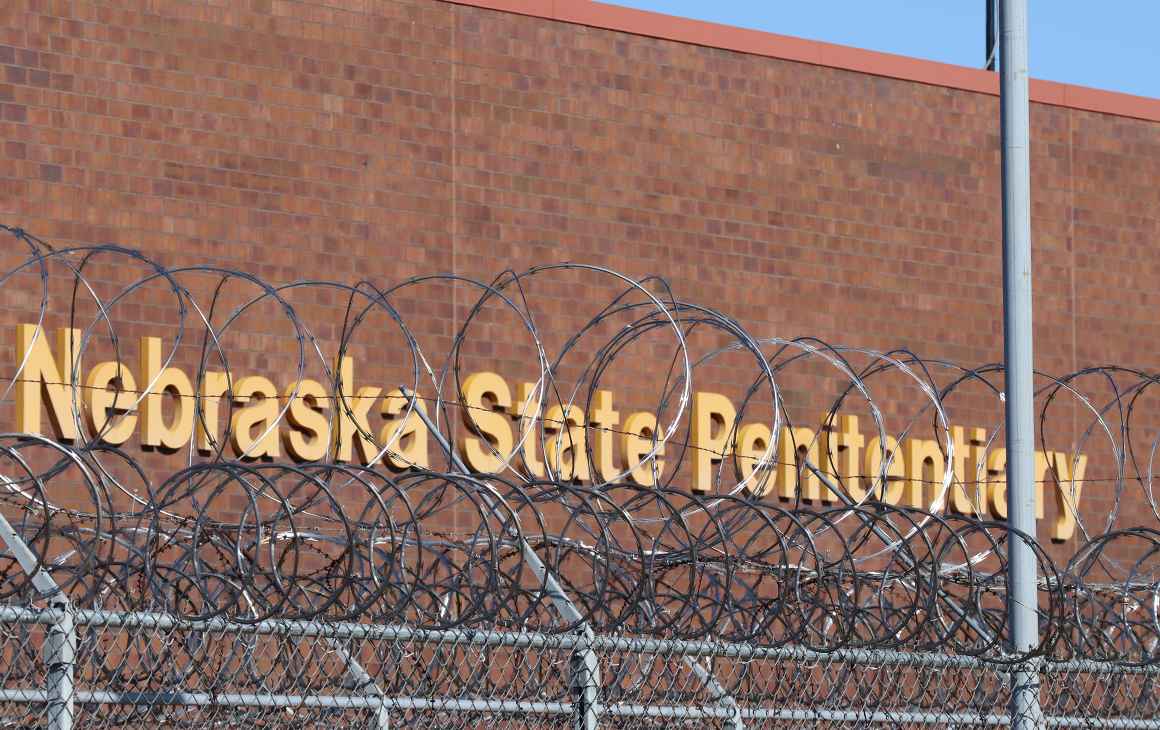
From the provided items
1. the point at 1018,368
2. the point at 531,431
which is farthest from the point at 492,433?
the point at 1018,368

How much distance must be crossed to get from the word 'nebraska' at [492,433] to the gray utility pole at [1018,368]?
295 centimetres

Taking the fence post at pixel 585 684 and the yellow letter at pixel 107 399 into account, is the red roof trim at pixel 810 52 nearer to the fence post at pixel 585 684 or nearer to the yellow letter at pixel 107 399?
the yellow letter at pixel 107 399

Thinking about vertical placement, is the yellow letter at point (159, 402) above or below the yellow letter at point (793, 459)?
above

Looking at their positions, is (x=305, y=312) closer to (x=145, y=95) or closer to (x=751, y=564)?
(x=145, y=95)

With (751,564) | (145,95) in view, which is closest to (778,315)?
(145,95)

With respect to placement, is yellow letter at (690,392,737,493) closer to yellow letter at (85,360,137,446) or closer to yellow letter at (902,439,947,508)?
yellow letter at (902,439,947,508)

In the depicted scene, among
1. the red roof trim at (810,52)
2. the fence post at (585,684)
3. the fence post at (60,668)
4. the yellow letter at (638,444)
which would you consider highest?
the red roof trim at (810,52)

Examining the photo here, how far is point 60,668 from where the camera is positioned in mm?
8734

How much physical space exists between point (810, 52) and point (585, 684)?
501 inches

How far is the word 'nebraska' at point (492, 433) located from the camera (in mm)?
17016

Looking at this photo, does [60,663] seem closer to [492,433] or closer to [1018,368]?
[1018,368]

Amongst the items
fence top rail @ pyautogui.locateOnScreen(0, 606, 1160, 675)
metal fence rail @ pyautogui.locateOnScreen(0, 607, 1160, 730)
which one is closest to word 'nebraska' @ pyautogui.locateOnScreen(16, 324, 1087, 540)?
metal fence rail @ pyautogui.locateOnScreen(0, 607, 1160, 730)

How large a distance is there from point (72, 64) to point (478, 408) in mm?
4571

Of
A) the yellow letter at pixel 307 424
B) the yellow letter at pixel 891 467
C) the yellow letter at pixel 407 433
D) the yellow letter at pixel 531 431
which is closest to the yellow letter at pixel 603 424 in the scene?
the yellow letter at pixel 531 431
